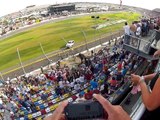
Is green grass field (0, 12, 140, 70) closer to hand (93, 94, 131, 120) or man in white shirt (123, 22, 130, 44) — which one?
man in white shirt (123, 22, 130, 44)

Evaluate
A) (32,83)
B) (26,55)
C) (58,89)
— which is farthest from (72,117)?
(26,55)

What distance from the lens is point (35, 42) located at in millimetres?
52031

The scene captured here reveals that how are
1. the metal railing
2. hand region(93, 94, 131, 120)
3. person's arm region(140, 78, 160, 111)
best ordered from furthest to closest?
the metal railing → person's arm region(140, 78, 160, 111) → hand region(93, 94, 131, 120)

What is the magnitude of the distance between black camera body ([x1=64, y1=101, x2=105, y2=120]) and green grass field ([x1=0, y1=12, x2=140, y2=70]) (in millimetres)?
38965

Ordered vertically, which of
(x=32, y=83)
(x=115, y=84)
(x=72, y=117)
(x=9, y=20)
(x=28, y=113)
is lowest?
(x=9, y=20)

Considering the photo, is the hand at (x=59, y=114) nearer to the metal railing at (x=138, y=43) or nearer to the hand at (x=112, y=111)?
the hand at (x=112, y=111)

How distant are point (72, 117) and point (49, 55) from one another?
3847 cm

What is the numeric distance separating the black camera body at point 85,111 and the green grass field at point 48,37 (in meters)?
39.0

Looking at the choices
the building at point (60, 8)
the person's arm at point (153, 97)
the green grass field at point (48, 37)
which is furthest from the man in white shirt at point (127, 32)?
the building at point (60, 8)

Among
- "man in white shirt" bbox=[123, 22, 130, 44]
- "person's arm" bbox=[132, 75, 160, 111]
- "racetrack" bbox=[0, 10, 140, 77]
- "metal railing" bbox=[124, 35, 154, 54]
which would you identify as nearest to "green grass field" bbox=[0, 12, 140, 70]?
"racetrack" bbox=[0, 10, 140, 77]

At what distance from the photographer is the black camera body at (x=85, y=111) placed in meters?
2.95

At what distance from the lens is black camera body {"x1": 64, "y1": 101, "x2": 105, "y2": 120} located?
2.95 m

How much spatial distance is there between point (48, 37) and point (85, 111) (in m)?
50.9

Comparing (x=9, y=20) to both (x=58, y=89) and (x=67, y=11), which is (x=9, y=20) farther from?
(x=58, y=89)
